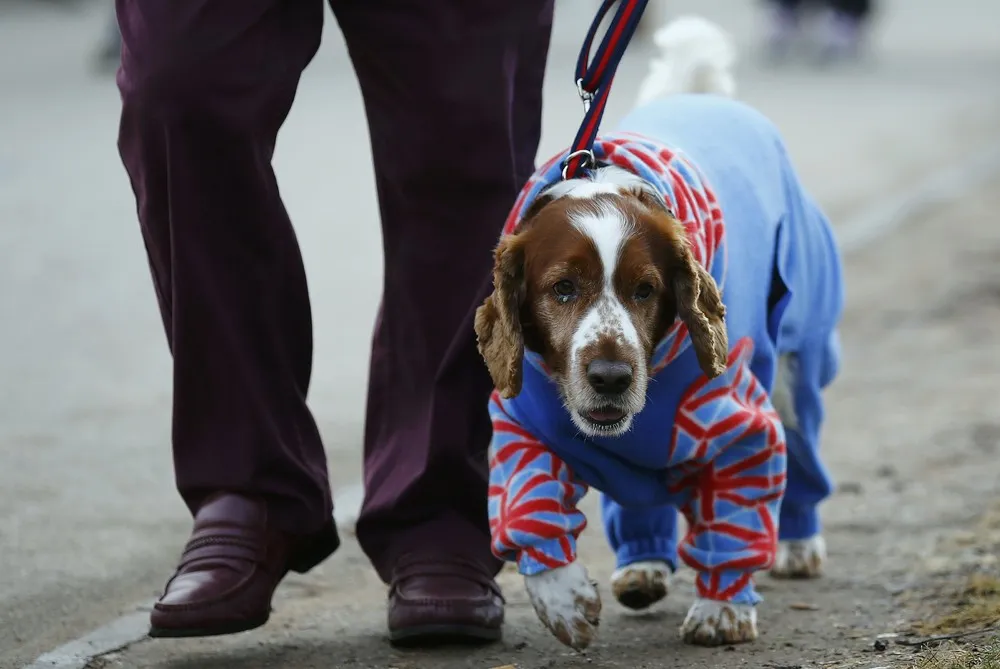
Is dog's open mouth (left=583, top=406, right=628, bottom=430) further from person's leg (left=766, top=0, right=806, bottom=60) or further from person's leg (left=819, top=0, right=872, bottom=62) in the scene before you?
person's leg (left=766, top=0, right=806, bottom=60)

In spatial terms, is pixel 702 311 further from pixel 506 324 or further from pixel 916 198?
pixel 916 198

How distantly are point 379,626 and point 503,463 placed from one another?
0.54 meters

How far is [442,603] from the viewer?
3342 millimetres

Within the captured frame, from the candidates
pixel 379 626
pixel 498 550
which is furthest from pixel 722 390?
pixel 379 626

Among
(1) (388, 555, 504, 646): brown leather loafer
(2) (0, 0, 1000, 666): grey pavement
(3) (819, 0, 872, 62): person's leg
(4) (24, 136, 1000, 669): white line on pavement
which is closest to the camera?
(1) (388, 555, 504, 646): brown leather loafer

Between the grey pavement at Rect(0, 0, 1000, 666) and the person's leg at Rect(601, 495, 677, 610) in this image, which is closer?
the person's leg at Rect(601, 495, 677, 610)

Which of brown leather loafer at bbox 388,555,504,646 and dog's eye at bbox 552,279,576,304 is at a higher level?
dog's eye at bbox 552,279,576,304

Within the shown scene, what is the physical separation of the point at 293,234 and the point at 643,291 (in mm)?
787

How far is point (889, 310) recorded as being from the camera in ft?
23.5

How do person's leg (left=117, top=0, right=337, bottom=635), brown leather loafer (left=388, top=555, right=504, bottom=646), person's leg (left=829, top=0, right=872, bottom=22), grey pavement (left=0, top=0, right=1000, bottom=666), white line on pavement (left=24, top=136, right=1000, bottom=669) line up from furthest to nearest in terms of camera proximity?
person's leg (left=829, top=0, right=872, bottom=22) < white line on pavement (left=24, top=136, right=1000, bottom=669) < grey pavement (left=0, top=0, right=1000, bottom=666) < brown leather loafer (left=388, top=555, right=504, bottom=646) < person's leg (left=117, top=0, right=337, bottom=635)

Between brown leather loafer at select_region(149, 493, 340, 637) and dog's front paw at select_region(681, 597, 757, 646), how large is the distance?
0.82 meters

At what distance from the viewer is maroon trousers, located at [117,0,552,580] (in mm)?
3240

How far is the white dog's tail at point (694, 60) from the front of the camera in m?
4.32

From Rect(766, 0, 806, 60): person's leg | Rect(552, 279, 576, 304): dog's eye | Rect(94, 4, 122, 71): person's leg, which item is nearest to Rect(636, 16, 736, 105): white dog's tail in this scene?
Rect(552, 279, 576, 304): dog's eye
